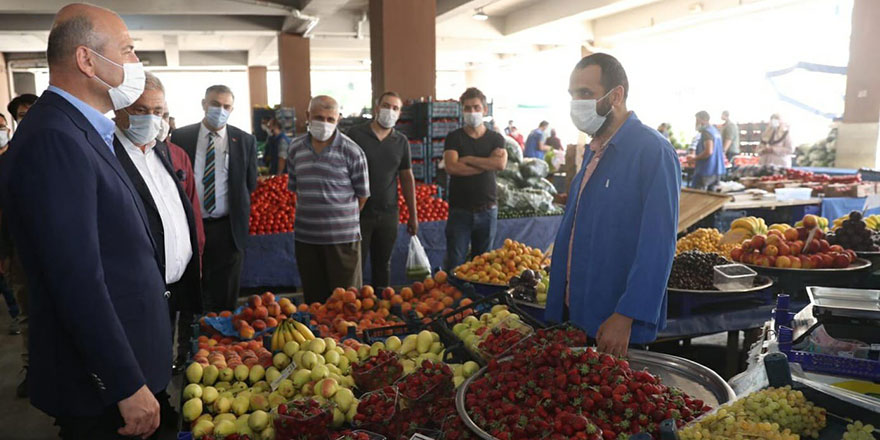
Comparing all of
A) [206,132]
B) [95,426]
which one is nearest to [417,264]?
[206,132]

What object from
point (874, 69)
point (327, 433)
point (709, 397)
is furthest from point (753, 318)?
point (874, 69)

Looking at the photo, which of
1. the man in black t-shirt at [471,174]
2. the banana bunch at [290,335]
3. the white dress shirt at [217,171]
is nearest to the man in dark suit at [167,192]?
the banana bunch at [290,335]

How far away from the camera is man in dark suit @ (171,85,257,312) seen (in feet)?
14.2

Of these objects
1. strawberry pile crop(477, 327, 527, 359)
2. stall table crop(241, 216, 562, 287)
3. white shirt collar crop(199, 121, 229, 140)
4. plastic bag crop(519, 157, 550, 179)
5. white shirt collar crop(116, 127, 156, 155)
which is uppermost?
white shirt collar crop(199, 121, 229, 140)

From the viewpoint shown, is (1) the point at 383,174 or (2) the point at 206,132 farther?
(1) the point at 383,174

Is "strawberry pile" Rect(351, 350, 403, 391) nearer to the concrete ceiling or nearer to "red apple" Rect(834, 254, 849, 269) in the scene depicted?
"red apple" Rect(834, 254, 849, 269)

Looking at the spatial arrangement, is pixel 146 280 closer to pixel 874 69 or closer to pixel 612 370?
pixel 612 370

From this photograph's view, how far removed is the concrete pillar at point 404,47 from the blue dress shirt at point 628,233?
654cm

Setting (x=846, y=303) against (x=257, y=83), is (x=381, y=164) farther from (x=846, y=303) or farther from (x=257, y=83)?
(x=257, y=83)

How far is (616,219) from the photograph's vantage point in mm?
2242

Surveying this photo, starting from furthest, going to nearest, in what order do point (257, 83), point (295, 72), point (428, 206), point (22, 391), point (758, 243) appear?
1. point (257, 83)
2. point (295, 72)
3. point (428, 206)
4. point (22, 391)
5. point (758, 243)

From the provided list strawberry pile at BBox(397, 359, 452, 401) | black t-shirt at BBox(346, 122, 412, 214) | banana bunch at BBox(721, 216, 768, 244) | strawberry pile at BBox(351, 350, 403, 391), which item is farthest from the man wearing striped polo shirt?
banana bunch at BBox(721, 216, 768, 244)

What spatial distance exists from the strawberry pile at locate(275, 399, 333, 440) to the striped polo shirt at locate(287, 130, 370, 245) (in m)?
2.45

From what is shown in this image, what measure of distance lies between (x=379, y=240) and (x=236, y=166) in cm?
135
